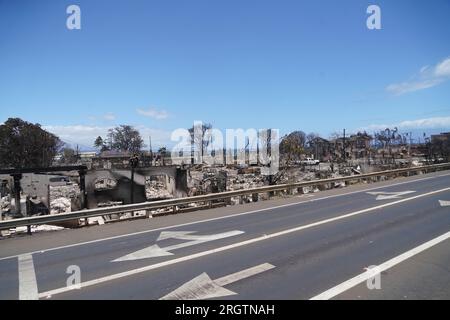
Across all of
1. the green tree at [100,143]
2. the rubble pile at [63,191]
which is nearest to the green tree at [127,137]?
the green tree at [100,143]

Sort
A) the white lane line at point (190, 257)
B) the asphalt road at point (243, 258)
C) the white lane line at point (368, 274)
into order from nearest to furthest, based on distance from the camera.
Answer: the white lane line at point (368, 274), the asphalt road at point (243, 258), the white lane line at point (190, 257)

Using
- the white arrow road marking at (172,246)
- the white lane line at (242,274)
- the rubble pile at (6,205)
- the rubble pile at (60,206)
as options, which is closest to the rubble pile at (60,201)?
the rubble pile at (60,206)

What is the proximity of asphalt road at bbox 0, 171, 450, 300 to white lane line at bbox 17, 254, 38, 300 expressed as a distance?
0.7 inches

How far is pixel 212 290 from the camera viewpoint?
6020 mm

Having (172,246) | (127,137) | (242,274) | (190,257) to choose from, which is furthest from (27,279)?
(127,137)

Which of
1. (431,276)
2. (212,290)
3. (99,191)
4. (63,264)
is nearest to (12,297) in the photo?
(63,264)

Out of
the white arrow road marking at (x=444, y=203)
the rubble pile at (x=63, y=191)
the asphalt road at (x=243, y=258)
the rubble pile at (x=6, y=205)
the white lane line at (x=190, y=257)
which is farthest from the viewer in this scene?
the rubble pile at (x=63, y=191)

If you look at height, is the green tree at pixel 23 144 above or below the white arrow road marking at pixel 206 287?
above

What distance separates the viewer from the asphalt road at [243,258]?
6070 mm

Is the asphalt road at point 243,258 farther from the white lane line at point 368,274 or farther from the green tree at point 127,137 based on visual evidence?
the green tree at point 127,137

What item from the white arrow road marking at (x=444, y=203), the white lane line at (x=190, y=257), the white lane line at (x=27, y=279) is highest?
the white arrow road marking at (x=444, y=203)

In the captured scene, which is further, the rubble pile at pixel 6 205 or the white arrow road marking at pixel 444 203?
the rubble pile at pixel 6 205

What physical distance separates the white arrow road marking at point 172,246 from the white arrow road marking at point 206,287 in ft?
6.71

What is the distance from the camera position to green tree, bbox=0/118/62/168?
2530 inches
